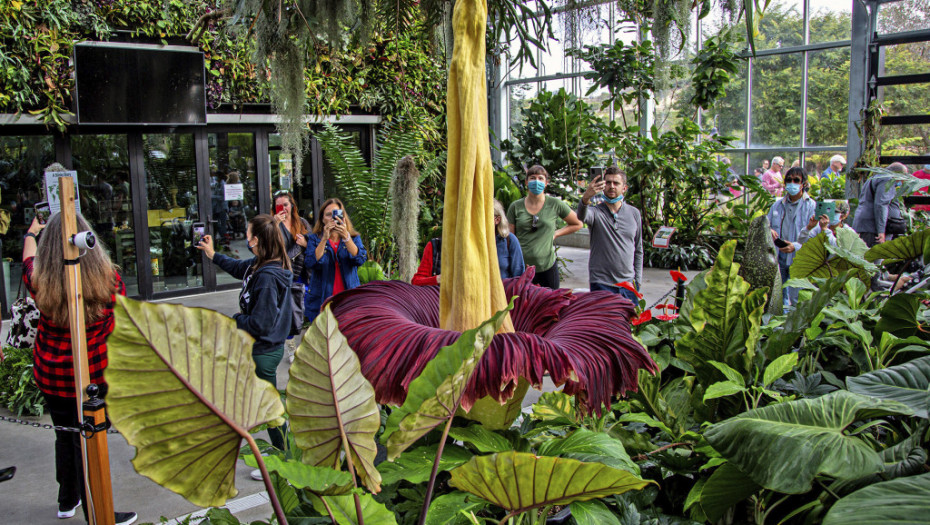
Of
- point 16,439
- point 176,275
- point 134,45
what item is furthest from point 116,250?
point 16,439

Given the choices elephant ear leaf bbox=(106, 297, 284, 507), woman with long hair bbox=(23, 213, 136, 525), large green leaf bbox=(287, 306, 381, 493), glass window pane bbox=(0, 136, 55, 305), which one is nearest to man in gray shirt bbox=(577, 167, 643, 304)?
woman with long hair bbox=(23, 213, 136, 525)

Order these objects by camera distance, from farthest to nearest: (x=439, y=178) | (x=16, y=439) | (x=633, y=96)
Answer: (x=633, y=96) → (x=439, y=178) → (x=16, y=439)

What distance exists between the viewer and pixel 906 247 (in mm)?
1711

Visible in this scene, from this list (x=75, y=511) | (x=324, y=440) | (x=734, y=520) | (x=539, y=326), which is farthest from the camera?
(x=75, y=511)

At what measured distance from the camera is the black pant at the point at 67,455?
2582 millimetres

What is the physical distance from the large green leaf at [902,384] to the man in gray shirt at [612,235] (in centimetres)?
284

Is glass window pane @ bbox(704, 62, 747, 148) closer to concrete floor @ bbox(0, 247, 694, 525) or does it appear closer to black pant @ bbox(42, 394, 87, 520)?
concrete floor @ bbox(0, 247, 694, 525)

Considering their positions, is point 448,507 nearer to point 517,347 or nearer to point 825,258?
point 517,347

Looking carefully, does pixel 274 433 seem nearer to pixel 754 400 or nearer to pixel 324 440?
pixel 754 400

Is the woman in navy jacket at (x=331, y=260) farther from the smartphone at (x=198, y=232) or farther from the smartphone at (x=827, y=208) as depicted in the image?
the smartphone at (x=827, y=208)

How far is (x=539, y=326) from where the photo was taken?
1144mm

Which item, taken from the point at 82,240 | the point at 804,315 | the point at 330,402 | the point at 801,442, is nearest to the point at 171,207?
the point at 82,240

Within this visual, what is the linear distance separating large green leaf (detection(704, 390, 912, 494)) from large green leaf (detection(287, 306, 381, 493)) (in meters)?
0.54

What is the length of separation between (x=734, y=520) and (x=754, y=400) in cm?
24
